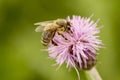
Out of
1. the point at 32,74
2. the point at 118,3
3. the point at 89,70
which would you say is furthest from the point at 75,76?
the point at 89,70

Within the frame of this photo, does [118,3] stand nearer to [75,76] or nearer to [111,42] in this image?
[111,42]

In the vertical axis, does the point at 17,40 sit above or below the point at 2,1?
below

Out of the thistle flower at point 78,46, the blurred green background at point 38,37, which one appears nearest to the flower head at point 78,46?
the thistle flower at point 78,46

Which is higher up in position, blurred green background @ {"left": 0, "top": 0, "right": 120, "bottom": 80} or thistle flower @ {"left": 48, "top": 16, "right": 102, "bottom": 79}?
blurred green background @ {"left": 0, "top": 0, "right": 120, "bottom": 80}

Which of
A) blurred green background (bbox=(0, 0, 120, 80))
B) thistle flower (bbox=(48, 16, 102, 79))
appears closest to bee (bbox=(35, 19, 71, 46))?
thistle flower (bbox=(48, 16, 102, 79))

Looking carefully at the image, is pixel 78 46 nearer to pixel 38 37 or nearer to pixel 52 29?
pixel 52 29

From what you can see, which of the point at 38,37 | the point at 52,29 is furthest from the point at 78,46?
the point at 38,37

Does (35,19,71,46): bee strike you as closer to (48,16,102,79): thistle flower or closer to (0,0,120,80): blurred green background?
(48,16,102,79): thistle flower
